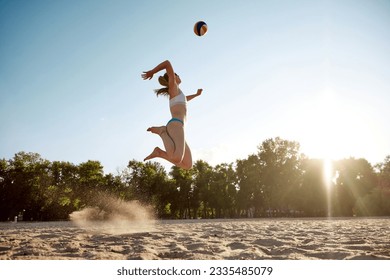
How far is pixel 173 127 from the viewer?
488 cm

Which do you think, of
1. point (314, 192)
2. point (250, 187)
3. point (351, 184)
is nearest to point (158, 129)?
point (314, 192)

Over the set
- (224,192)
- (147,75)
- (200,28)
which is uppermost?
(200,28)

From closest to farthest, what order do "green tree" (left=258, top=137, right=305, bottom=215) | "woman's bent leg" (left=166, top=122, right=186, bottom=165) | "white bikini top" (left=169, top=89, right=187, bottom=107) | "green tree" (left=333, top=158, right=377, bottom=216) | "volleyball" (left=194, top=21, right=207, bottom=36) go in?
"woman's bent leg" (left=166, top=122, right=186, bottom=165)
"white bikini top" (left=169, top=89, right=187, bottom=107)
"volleyball" (left=194, top=21, right=207, bottom=36)
"green tree" (left=333, top=158, right=377, bottom=216)
"green tree" (left=258, top=137, right=305, bottom=215)

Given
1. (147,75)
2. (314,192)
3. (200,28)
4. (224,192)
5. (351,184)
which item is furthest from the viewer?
(224,192)

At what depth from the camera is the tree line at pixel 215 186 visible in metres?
33.7

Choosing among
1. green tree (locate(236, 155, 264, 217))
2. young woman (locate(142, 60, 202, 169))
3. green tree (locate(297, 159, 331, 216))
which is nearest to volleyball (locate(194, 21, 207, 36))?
young woman (locate(142, 60, 202, 169))

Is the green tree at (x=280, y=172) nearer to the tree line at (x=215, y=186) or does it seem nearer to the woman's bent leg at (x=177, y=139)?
the tree line at (x=215, y=186)

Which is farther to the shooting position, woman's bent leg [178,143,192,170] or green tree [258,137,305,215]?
green tree [258,137,305,215]

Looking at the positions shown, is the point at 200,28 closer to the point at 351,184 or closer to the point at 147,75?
the point at 147,75

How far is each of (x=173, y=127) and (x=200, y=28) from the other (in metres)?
2.40

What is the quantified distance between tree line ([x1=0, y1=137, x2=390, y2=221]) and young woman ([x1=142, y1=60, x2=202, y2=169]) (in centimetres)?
3005

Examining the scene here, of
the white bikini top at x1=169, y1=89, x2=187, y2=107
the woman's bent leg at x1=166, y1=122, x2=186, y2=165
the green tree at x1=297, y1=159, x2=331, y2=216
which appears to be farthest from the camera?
the green tree at x1=297, y1=159, x2=331, y2=216

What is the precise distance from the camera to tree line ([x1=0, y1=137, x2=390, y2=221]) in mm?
33719

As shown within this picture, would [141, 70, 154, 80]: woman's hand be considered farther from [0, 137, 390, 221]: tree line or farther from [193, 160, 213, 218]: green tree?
[193, 160, 213, 218]: green tree
